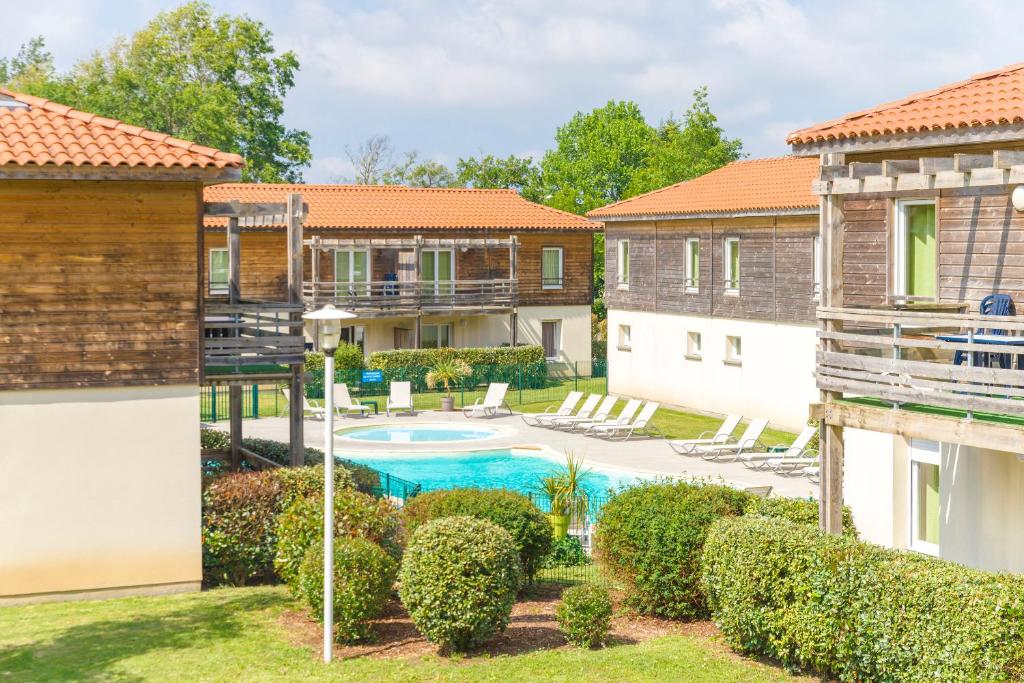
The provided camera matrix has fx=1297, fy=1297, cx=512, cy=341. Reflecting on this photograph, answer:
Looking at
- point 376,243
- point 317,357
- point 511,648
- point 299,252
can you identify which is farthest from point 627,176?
point 511,648

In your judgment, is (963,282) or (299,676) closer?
(299,676)

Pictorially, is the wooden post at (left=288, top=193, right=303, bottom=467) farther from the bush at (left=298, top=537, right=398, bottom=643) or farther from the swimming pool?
the swimming pool

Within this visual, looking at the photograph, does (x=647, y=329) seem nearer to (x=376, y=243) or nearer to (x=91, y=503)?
(x=376, y=243)

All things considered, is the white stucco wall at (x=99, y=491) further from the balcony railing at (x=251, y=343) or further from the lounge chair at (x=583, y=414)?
the lounge chair at (x=583, y=414)

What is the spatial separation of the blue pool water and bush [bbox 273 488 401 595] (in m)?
11.1

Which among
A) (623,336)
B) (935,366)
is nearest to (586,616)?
(935,366)

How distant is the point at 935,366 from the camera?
13727 millimetres

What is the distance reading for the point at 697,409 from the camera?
36.7 metres

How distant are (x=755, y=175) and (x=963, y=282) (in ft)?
68.1

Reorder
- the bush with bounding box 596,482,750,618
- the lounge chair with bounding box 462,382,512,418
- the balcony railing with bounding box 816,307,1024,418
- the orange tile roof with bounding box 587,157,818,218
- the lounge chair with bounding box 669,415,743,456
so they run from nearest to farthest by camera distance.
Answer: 1. the balcony railing with bounding box 816,307,1024,418
2. the bush with bounding box 596,482,750,618
3. the lounge chair with bounding box 669,415,743,456
4. the orange tile roof with bounding box 587,157,818,218
5. the lounge chair with bounding box 462,382,512,418

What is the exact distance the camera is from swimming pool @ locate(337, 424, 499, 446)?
3284cm

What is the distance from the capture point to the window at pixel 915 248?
17625mm

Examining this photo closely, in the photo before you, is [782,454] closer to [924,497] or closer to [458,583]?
[924,497]

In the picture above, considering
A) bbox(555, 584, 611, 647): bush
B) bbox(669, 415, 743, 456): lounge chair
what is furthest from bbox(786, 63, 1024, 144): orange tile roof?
bbox(669, 415, 743, 456): lounge chair
